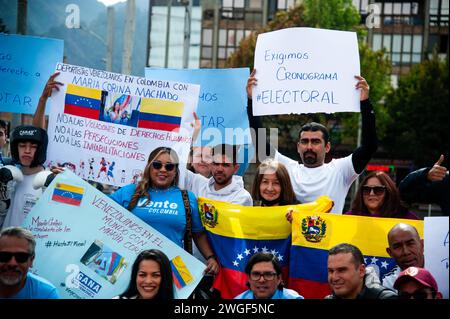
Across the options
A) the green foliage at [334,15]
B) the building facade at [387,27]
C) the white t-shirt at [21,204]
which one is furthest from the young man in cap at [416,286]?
the building facade at [387,27]

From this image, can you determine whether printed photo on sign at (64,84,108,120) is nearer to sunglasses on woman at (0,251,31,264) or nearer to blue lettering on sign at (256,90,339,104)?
blue lettering on sign at (256,90,339,104)

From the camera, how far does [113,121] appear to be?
6.77 meters

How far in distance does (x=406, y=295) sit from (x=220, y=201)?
1.94 m

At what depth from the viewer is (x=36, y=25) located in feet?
51.6

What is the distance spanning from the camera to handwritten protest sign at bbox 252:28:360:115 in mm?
6508

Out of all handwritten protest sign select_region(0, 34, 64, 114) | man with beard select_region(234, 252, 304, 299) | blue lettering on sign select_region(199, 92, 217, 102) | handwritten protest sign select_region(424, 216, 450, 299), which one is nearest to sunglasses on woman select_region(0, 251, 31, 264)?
man with beard select_region(234, 252, 304, 299)

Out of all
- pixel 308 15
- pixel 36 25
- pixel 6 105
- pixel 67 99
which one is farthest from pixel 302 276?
pixel 308 15

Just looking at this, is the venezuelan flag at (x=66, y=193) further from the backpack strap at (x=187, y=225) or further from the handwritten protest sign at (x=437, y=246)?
the handwritten protest sign at (x=437, y=246)

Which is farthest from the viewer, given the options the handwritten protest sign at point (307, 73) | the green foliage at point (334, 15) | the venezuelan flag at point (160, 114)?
the green foliage at point (334, 15)

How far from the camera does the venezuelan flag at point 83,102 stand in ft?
22.2

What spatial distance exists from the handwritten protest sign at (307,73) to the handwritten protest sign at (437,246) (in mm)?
1833

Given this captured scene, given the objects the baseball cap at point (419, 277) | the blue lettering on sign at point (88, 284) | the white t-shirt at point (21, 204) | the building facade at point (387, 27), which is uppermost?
the building facade at point (387, 27)
